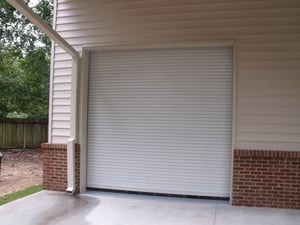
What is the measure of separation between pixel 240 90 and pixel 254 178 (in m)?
1.37

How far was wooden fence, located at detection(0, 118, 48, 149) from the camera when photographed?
498 inches

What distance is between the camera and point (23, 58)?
1233cm

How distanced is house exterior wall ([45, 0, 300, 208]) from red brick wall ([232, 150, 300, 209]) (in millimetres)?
119

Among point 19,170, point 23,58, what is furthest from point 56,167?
point 23,58

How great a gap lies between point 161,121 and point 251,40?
1965mm

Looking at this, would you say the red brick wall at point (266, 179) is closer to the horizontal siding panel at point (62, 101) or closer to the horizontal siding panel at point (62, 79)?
the horizontal siding panel at point (62, 101)

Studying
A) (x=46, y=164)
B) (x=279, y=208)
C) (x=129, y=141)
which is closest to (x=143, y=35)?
(x=129, y=141)

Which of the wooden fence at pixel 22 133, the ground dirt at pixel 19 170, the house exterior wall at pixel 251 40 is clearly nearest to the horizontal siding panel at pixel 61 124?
the ground dirt at pixel 19 170

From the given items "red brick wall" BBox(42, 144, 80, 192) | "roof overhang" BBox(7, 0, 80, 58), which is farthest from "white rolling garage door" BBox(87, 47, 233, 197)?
"roof overhang" BBox(7, 0, 80, 58)

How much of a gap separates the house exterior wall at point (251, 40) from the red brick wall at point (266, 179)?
0.12 metres

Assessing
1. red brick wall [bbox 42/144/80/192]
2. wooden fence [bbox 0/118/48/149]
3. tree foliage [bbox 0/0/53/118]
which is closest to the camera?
red brick wall [bbox 42/144/80/192]

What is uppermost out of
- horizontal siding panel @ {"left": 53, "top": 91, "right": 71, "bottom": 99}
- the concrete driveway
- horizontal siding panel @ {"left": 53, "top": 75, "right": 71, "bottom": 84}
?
horizontal siding panel @ {"left": 53, "top": 75, "right": 71, "bottom": 84}

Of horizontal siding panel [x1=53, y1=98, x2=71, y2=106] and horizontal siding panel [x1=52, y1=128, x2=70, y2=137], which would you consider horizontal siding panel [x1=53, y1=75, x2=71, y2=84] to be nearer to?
horizontal siding panel [x1=53, y1=98, x2=71, y2=106]

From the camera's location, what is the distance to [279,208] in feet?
17.6
